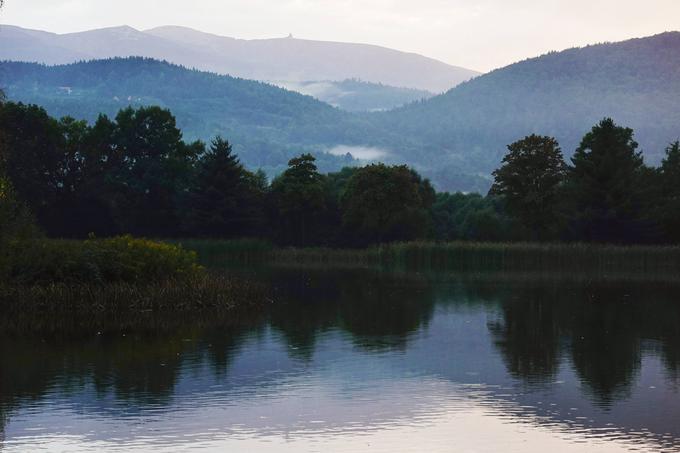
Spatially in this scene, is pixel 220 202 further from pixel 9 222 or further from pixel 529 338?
pixel 529 338

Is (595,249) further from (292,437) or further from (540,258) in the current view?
(292,437)

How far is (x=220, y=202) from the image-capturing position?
308 feet

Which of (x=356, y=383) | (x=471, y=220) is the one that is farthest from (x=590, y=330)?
(x=471, y=220)

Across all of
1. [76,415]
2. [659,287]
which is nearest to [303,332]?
[76,415]

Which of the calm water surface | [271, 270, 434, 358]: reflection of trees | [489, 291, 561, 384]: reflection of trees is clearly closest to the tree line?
[271, 270, 434, 358]: reflection of trees

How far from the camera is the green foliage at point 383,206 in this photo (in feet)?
325

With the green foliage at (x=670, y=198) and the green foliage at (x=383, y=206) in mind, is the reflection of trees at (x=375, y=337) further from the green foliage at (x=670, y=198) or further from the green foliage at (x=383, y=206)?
the green foliage at (x=383, y=206)

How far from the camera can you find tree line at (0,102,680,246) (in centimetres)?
8512

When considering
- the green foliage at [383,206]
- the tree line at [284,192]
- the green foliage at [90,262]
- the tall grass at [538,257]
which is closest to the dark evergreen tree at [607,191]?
the tree line at [284,192]

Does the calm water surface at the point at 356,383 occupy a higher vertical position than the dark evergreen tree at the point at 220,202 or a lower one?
lower

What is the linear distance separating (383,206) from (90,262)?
61984mm

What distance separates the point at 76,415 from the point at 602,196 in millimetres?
72246

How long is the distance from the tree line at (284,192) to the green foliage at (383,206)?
0.11 metres

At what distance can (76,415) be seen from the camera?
1973cm
